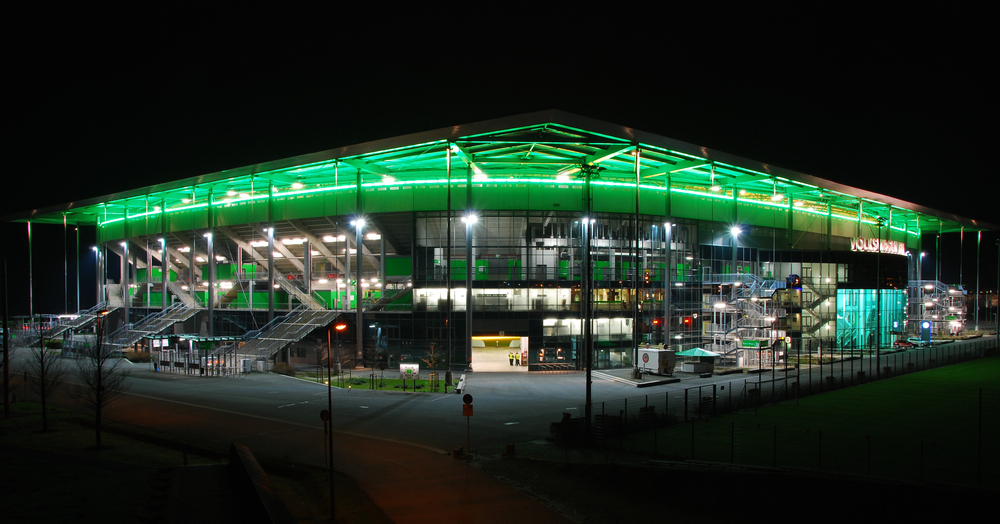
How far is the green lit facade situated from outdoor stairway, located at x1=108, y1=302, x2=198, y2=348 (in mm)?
2087

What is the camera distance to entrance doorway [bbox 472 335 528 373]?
46.3 meters

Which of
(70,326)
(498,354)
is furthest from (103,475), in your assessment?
(70,326)

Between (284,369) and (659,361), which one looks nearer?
(659,361)

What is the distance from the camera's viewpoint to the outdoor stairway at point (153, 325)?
54938 millimetres

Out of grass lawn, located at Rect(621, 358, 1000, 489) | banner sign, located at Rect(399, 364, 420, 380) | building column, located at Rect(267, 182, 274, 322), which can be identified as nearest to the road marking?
grass lawn, located at Rect(621, 358, 1000, 489)

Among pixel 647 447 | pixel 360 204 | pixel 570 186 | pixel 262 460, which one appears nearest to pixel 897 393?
pixel 647 447

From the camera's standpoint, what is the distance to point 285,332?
155 feet

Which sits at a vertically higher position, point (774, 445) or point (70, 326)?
point (774, 445)

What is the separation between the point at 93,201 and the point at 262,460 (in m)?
54.5

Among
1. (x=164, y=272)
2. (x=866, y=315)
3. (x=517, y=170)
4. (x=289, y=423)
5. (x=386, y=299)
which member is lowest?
(x=289, y=423)

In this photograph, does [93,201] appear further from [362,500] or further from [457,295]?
[362,500]

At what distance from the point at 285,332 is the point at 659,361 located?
29075mm

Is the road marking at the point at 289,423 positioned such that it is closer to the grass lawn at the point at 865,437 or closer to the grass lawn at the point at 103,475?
the grass lawn at the point at 103,475

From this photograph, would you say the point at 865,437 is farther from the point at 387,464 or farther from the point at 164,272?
the point at 164,272
